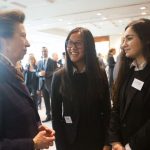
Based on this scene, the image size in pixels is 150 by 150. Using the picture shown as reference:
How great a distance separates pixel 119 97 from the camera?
69.2 inches

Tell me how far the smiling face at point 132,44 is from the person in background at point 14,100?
67cm

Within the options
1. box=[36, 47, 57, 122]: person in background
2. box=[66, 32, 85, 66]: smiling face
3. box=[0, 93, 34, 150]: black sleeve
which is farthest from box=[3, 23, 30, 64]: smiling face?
box=[36, 47, 57, 122]: person in background

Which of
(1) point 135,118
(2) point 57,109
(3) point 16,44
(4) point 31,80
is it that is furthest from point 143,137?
(4) point 31,80

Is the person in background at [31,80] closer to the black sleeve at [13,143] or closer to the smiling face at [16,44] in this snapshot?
the smiling face at [16,44]

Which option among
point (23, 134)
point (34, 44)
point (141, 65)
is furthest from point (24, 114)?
point (34, 44)

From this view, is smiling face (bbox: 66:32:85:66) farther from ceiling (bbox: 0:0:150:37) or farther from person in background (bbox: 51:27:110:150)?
ceiling (bbox: 0:0:150:37)

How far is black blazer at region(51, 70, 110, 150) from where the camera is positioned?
1.91 m

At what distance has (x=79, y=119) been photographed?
6.27ft

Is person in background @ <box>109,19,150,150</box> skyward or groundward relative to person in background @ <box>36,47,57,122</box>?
skyward

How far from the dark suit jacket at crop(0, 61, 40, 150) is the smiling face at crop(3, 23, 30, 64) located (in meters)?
0.09

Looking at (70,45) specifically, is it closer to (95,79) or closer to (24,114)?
(95,79)

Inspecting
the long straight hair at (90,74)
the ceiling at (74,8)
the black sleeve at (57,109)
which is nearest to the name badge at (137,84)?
the long straight hair at (90,74)

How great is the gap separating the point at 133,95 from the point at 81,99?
1.46 ft

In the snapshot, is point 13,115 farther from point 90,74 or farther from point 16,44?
point 90,74
